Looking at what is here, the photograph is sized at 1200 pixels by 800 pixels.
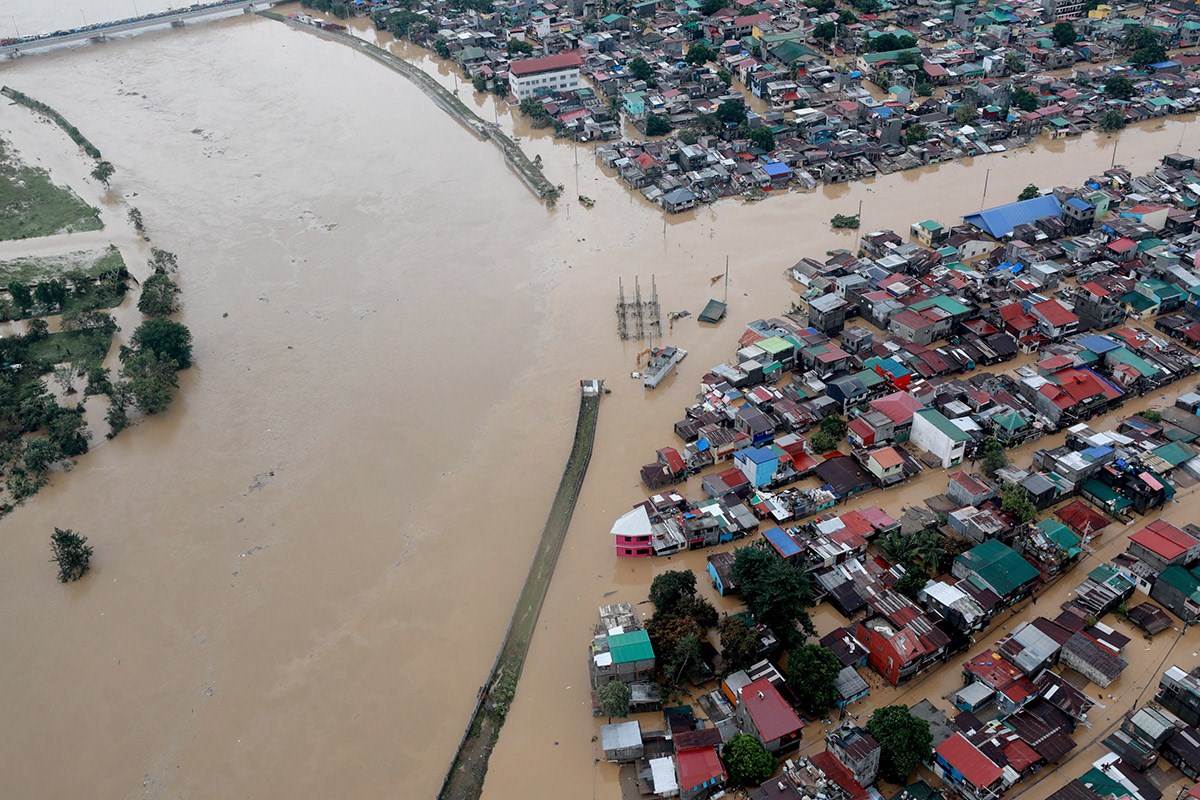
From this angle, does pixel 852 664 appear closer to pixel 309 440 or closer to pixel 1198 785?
pixel 1198 785

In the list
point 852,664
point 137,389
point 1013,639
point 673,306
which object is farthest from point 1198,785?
point 137,389

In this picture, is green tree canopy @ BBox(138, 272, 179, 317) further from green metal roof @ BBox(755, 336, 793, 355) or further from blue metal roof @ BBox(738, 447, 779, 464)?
blue metal roof @ BBox(738, 447, 779, 464)

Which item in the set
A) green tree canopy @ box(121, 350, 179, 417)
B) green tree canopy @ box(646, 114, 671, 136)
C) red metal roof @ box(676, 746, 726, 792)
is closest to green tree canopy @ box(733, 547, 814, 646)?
red metal roof @ box(676, 746, 726, 792)

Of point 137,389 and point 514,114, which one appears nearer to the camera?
point 137,389

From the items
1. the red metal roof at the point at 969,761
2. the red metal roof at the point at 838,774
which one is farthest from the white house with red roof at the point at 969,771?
the red metal roof at the point at 838,774

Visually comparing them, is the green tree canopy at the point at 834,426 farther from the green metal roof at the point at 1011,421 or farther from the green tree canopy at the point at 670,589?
the green tree canopy at the point at 670,589

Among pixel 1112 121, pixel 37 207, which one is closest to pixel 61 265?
pixel 37 207
